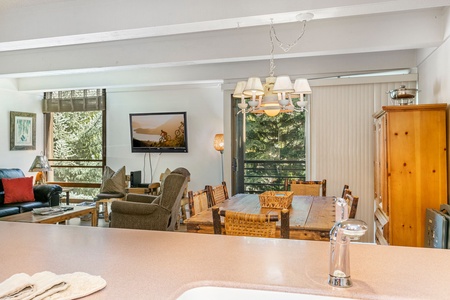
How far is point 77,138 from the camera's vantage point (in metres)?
7.09

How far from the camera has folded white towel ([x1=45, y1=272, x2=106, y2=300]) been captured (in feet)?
3.06

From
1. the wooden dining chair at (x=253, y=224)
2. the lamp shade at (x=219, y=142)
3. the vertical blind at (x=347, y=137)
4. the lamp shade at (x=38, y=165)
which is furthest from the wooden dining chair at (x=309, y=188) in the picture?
the lamp shade at (x=38, y=165)

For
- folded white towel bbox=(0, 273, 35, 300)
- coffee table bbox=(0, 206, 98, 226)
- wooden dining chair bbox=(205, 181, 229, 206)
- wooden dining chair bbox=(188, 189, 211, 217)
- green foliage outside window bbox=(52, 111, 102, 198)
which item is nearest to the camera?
folded white towel bbox=(0, 273, 35, 300)

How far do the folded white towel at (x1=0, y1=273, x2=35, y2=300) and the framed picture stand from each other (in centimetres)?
636

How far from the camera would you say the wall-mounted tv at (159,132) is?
6.41 m

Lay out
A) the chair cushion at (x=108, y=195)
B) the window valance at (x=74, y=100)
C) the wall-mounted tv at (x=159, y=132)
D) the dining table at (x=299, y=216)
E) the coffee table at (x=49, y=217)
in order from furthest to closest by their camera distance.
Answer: the window valance at (x=74, y=100) → the wall-mounted tv at (x=159, y=132) → the chair cushion at (x=108, y=195) → the coffee table at (x=49, y=217) → the dining table at (x=299, y=216)

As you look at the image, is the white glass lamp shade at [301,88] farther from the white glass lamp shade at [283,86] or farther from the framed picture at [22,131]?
the framed picture at [22,131]

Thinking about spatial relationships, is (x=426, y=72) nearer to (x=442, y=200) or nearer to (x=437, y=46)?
(x=437, y=46)

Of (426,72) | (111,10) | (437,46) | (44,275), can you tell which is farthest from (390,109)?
(44,275)

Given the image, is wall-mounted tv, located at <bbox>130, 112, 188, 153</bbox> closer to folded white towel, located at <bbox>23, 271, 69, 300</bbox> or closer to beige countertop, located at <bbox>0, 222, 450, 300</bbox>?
beige countertop, located at <bbox>0, 222, 450, 300</bbox>

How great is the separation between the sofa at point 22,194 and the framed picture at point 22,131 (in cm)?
78

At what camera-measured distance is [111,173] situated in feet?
20.8

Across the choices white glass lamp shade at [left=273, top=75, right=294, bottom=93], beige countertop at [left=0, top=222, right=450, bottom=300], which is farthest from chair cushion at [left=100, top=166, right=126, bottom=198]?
beige countertop at [left=0, top=222, right=450, bottom=300]

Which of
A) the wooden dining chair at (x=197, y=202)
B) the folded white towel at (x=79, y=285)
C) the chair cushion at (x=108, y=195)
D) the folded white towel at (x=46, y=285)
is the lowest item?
the chair cushion at (x=108, y=195)
